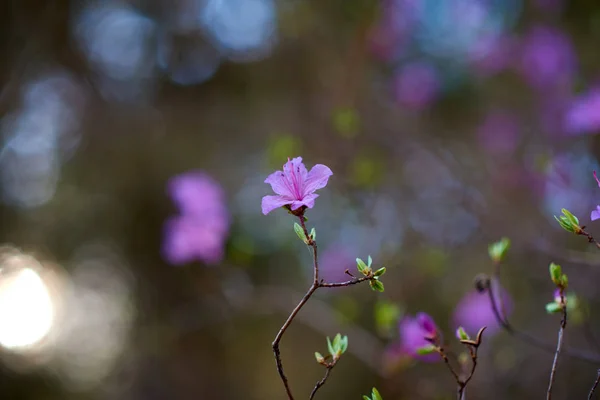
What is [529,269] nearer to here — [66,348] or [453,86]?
[453,86]

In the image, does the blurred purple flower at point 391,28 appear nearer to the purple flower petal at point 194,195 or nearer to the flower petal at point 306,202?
the purple flower petal at point 194,195

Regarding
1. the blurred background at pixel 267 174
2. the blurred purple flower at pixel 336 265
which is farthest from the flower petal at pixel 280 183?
the blurred purple flower at pixel 336 265

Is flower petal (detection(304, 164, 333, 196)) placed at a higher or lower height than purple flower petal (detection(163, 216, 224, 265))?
lower

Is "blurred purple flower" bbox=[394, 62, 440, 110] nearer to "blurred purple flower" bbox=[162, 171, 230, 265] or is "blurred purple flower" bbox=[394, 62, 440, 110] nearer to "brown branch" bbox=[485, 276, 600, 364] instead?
"blurred purple flower" bbox=[162, 171, 230, 265]

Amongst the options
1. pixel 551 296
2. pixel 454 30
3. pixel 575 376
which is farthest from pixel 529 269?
pixel 454 30

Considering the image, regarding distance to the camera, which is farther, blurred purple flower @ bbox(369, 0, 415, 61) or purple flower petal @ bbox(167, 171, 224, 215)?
blurred purple flower @ bbox(369, 0, 415, 61)

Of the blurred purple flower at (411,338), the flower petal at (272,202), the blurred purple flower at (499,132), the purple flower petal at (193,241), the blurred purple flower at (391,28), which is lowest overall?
the blurred purple flower at (411,338)

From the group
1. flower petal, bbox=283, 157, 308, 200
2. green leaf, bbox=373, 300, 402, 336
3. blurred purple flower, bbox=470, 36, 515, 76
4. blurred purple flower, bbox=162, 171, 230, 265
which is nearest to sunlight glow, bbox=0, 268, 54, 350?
blurred purple flower, bbox=162, 171, 230, 265
